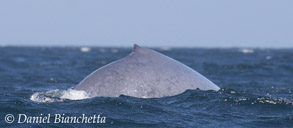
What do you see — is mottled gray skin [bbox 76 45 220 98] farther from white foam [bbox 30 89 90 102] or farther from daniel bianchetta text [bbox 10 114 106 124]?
daniel bianchetta text [bbox 10 114 106 124]

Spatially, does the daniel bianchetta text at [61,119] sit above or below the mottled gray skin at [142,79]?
Result: below

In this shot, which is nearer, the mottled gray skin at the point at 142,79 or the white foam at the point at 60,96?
the mottled gray skin at the point at 142,79

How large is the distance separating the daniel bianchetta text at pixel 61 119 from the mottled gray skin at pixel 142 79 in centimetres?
105

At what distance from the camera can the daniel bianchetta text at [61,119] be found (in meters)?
9.18

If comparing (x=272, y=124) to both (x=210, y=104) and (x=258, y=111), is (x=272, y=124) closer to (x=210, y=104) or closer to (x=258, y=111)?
(x=258, y=111)

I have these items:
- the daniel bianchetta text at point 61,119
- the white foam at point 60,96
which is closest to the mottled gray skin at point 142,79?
the white foam at point 60,96

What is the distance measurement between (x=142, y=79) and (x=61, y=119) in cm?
202

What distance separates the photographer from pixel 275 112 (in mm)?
10625

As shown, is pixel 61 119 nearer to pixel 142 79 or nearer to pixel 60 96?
A: pixel 142 79

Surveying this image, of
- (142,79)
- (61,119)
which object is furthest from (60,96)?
(61,119)

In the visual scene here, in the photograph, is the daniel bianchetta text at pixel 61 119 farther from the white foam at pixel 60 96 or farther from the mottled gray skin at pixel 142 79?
the white foam at pixel 60 96

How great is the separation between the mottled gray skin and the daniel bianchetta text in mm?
1045

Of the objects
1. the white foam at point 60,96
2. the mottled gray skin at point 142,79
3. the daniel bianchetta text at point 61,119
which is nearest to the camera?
the daniel bianchetta text at point 61,119

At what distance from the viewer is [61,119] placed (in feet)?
30.5
